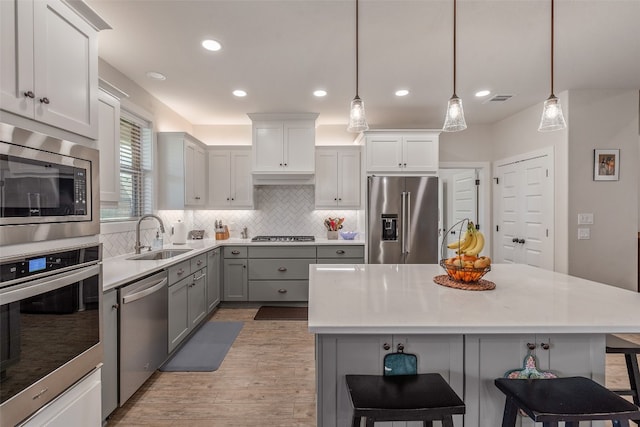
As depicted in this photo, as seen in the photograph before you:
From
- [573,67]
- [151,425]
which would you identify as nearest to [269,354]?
[151,425]

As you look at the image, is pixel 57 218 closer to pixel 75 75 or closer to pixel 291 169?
pixel 75 75

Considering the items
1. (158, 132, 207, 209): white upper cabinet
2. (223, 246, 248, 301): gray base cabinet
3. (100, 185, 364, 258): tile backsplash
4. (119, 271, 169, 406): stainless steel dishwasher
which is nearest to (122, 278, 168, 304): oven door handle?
(119, 271, 169, 406): stainless steel dishwasher

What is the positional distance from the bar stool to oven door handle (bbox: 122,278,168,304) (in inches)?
81.2

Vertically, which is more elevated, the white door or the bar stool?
the white door

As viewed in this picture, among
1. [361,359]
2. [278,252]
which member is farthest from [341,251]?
[361,359]

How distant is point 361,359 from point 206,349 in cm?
214

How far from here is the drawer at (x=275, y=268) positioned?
416cm

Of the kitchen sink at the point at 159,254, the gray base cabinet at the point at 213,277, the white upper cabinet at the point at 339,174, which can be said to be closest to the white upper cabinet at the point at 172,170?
the kitchen sink at the point at 159,254

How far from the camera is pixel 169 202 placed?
12.4 ft

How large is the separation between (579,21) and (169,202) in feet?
13.5

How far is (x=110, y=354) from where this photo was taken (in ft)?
6.16

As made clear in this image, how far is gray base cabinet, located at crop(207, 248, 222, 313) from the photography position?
12.1ft

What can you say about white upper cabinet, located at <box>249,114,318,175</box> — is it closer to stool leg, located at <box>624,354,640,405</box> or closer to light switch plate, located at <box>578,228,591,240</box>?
light switch plate, located at <box>578,228,591,240</box>

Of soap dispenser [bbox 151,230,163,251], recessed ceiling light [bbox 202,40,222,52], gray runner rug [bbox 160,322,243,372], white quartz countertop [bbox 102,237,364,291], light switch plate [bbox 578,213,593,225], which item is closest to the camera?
white quartz countertop [bbox 102,237,364,291]
